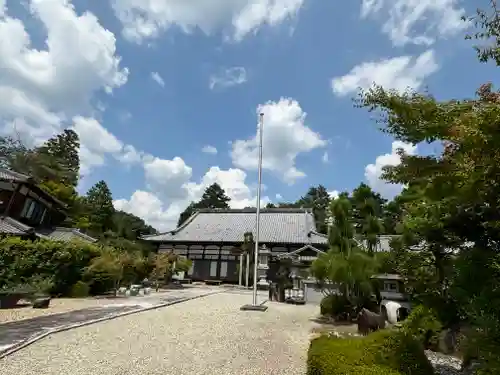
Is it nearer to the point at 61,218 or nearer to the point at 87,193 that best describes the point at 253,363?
the point at 61,218

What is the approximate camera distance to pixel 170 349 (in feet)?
19.9

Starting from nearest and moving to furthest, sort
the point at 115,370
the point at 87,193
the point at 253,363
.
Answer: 1. the point at 115,370
2. the point at 253,363
3. the point at 87,193

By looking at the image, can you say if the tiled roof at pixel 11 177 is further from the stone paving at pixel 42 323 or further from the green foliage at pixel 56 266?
the stone paving at pixel 42 323

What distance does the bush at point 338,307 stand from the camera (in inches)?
418

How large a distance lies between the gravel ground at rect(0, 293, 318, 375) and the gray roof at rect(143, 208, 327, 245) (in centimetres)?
1772

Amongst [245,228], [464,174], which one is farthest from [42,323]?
[245,228]

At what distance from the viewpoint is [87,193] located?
48.1 meters

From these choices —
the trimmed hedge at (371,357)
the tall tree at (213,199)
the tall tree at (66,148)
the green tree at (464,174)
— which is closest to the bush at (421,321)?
the green tree at (464,174)

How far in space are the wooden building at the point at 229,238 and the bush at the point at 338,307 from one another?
14.3 m

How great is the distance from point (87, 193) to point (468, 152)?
168 feet

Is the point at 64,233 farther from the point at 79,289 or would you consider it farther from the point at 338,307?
the point at 338,307

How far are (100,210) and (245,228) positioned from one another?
1939 centimetres

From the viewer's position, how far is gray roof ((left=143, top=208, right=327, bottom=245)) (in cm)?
2703

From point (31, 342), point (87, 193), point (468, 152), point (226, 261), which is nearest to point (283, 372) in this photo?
point (468, 152)
